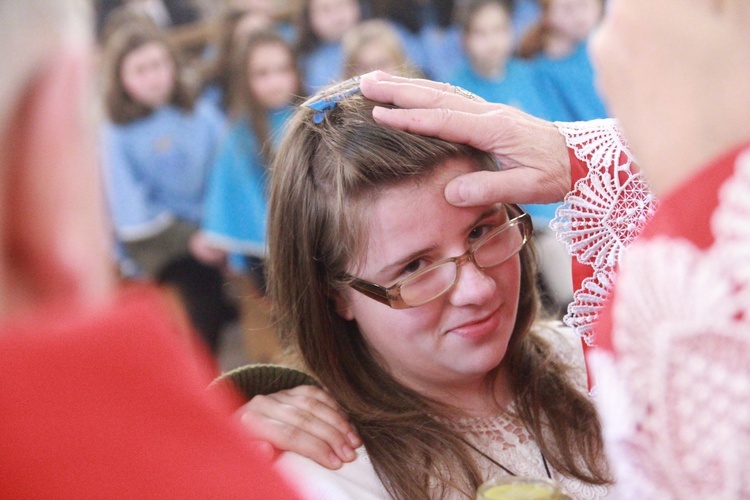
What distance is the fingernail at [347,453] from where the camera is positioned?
4.38ft

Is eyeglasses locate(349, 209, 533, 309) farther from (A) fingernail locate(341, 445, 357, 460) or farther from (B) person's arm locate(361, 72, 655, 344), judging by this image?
(A) fingernail locate(341, 445, 357, 460)

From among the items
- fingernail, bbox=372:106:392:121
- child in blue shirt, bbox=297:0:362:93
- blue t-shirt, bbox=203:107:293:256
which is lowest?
blue t-shirt, bbox=203:107:293:256

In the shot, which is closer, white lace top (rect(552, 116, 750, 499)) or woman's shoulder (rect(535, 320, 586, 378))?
white lace top (rect(552, 116, 750, 499))

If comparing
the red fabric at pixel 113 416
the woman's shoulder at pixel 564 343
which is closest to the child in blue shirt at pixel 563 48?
the woman's shoulder at pixel 564 343

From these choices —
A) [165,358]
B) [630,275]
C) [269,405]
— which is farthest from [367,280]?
[165,358]

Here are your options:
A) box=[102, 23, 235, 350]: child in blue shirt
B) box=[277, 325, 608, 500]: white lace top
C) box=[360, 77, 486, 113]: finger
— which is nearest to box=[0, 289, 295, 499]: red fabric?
box=[277, 325, 608, 500]: white lace top

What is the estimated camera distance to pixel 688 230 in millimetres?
593

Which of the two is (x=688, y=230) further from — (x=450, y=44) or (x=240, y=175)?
(x=450, y=44)

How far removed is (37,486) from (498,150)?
Answer: 1024mm

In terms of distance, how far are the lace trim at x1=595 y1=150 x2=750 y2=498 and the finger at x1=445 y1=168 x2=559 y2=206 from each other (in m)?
0.72

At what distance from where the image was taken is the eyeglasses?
1368 millimetres

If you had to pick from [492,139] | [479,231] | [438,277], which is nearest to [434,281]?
[438,277]

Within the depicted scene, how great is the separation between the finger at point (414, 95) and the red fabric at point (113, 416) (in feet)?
3.04

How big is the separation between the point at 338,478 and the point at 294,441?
0.29 feet
